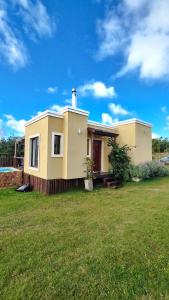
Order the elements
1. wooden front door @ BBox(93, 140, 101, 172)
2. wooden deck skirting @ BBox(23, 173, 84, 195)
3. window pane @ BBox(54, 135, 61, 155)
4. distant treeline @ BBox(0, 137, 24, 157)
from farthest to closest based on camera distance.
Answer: distant treeline @ BBox(0, 137, 24, 157) → wooden front door @ BBox(93, 140, 101, 172) → window pane @ BBox(54, 135, 61, 155) → wooden deck skirting @ BBox(23, 173, 84, 195)

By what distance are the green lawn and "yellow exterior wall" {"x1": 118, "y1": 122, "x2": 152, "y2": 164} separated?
6.23 m

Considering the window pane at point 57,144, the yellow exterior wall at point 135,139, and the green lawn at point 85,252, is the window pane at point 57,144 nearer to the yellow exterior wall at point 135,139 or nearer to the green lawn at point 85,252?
the green lawn at point 85,252

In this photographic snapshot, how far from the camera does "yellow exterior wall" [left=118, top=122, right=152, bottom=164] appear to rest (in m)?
11.9

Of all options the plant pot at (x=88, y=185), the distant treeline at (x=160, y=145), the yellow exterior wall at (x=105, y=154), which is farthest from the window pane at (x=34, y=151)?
the distant treeline at (x=160, y=145)

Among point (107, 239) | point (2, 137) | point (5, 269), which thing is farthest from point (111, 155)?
point (2, 137)

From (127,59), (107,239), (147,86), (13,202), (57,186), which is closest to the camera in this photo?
(107,239)

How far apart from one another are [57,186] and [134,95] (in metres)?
12.5

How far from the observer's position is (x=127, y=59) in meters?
12.7

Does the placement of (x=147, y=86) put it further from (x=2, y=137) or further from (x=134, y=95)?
(x=2, y=137)

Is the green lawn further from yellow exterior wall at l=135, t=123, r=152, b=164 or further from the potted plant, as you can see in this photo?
yellow exterior wall at l=135, t=123, r=152, b=164

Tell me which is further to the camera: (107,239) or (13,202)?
(13,202)

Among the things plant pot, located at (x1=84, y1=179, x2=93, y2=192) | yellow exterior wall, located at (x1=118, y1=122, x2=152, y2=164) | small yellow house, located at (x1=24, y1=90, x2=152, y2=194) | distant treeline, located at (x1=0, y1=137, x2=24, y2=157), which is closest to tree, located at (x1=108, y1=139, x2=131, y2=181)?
yellow exterior wall, located at (x1=118, y1=122, x2=152, y2=164)

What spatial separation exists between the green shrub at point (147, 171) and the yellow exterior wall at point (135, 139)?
534mm

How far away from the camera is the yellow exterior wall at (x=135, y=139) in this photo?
39.0 feet
